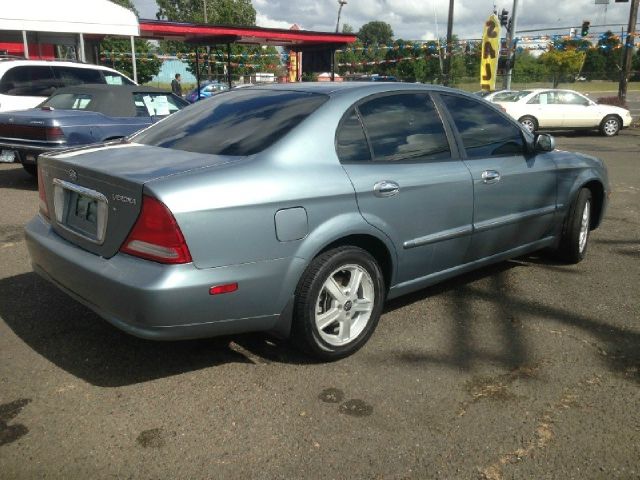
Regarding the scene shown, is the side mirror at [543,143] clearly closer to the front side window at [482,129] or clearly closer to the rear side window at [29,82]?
the front side window at [482,129]

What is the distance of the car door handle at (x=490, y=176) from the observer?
13.1 ft

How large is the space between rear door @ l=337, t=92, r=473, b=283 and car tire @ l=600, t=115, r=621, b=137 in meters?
16.2

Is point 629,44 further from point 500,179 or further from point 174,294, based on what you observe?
point 174,294

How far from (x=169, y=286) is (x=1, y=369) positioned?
1275mm

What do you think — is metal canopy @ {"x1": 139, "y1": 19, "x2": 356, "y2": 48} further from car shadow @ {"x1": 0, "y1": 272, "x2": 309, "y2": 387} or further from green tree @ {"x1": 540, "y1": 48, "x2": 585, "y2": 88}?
green tree @ {"x1": 540, "y1": 48, "x2": 585, "y2": 88}

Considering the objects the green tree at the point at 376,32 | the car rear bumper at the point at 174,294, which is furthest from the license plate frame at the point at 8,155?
the green tree at the point at 376,32

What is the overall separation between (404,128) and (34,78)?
354 inches

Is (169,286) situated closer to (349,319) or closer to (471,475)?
(349,319)

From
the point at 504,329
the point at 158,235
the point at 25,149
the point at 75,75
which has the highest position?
the point at 75,75

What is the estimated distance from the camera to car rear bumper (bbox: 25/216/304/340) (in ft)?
8.75

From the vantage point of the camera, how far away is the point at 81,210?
3.12 m

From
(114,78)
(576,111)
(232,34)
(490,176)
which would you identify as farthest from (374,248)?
(576,111)

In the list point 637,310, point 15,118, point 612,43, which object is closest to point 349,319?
point 637,310

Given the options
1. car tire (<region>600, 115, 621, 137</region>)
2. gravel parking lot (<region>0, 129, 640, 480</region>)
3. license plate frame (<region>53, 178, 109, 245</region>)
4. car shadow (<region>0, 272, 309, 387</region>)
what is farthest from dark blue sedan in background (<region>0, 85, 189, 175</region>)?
car tire (<region>600, 115, 621, 137</region>)
